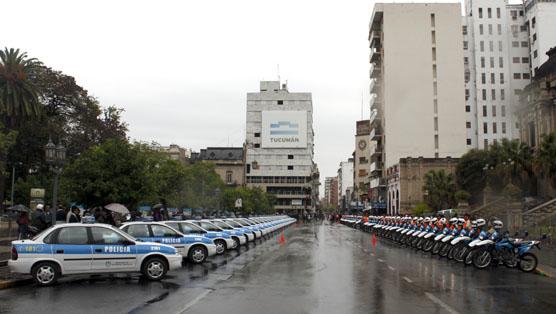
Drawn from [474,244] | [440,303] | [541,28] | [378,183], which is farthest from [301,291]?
[541,28]

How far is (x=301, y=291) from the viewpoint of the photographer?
38.6ft

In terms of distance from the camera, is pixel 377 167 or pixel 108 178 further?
pixel 377 167

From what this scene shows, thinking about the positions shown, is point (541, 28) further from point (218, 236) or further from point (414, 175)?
point (218, 236)

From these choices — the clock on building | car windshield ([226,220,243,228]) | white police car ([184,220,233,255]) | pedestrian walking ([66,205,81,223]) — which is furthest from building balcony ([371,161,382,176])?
pedestrian walking ([66,205,81,223])

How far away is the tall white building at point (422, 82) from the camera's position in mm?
75250

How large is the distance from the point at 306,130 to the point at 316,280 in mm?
115335

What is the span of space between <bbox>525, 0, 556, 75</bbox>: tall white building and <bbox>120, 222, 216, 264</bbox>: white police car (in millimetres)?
82989

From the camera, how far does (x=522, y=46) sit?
9481 cm

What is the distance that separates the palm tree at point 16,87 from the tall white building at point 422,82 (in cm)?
4711

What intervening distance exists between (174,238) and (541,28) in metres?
88.8

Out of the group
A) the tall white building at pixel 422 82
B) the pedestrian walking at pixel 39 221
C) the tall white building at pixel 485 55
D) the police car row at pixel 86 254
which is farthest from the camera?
the tall white building at pixel 485 55

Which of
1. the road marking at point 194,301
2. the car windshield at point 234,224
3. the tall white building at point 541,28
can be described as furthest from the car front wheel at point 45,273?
the tall white building at point 541,28

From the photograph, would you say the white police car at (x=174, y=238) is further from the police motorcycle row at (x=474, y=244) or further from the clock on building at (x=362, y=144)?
the clock on building at (x=362, y=144)

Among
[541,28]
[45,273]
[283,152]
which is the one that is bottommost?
[45,273]
